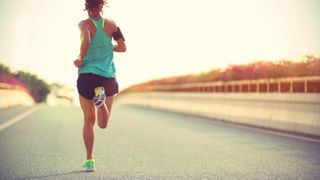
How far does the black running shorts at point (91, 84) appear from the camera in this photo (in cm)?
740

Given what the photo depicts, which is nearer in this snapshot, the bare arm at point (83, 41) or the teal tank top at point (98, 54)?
the bare arm at point (83, 41)

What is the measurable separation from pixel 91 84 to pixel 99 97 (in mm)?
204

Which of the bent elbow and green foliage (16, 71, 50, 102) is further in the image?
green foliage (16, 71, 50, 102)

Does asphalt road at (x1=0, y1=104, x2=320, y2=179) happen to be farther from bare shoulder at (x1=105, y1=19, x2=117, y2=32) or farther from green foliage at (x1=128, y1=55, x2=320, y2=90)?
green foliage at (x1=128, y1=55, x2=320, y2=90)

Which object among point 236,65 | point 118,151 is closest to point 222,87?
point 236,65

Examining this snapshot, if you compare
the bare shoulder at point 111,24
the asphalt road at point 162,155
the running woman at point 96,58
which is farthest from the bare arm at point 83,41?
the asphalt road at point 162,155

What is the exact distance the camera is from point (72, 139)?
40.5 ft

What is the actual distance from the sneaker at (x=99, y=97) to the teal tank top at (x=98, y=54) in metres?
0.21

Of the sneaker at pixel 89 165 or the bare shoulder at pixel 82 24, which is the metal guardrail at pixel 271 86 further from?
the bare shoulder at pixel 82 24

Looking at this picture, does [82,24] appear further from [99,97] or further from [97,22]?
[99,97]

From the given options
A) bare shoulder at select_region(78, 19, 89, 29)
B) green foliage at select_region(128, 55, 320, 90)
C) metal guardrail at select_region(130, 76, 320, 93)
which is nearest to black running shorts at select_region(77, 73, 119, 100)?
bare shoulder at select_region(78, 19, 89, 29)

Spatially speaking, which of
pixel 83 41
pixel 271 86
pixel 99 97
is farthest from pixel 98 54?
pixel 271 86

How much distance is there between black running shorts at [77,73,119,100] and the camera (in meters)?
7.40

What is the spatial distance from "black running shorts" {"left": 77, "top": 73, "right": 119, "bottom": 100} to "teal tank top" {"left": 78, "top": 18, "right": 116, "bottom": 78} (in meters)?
0.06
